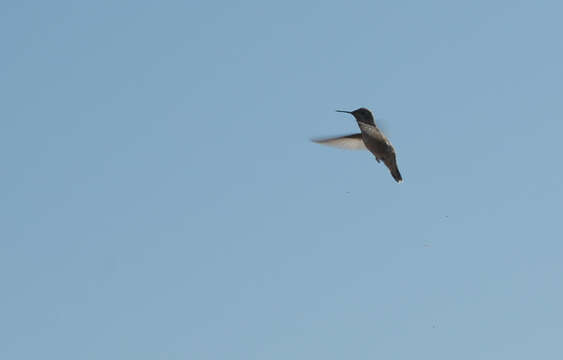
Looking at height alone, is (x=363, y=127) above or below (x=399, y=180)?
above

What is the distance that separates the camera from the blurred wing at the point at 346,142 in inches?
1102

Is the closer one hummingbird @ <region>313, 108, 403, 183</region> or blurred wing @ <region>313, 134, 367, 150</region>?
hummingbird @ <region>313, 108, 403, 183</region>

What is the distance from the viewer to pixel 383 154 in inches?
1083

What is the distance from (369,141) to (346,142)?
102cm

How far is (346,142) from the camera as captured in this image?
2828cm

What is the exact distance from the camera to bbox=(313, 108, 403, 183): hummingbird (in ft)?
89.9

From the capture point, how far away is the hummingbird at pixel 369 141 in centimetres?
2741

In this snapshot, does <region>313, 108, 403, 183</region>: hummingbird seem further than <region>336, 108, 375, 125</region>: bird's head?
No

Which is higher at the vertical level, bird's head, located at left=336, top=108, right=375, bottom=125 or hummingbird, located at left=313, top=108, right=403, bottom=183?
bird's head, located at left=336, top=108, right=375, bottom=125

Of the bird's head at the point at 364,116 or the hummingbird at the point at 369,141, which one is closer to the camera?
the hummingbird at the point at 369,141

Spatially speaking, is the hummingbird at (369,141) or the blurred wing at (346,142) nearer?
the hummingbird at (369,141)

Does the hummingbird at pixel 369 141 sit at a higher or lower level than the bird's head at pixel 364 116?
lower

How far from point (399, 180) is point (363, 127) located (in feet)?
5.91

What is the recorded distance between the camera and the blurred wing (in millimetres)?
28000
